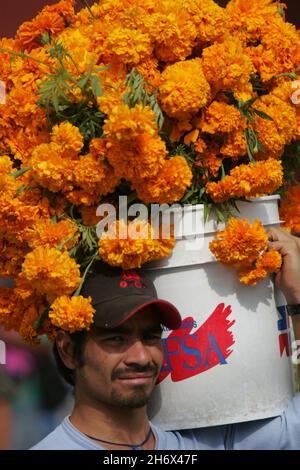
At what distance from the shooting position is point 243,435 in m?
2.43

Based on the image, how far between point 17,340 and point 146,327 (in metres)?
1.70

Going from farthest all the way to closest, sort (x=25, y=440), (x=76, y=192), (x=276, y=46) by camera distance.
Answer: (x=25, y=440)
(x=276, y=46)
(x=76, y=192)

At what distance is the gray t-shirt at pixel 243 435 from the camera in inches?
93.9

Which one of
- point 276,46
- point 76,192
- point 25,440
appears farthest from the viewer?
point 25,440

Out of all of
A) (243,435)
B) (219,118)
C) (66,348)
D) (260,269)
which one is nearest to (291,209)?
(260,269)

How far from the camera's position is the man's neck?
2.31m

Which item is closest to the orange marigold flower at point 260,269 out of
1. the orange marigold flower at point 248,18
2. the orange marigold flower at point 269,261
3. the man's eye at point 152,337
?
the orange marigold flower at point 269,261

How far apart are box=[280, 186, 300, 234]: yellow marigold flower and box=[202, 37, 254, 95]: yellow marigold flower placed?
0.46m

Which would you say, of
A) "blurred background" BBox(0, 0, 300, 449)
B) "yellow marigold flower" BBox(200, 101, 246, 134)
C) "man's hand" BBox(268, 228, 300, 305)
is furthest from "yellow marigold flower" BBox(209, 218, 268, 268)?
"blurred background" BBox(0, 0, 300, 449)

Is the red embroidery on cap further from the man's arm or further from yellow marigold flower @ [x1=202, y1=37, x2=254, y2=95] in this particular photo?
yellow marigold flower @ [x1=202, y1=37, x2=254, y2=95]

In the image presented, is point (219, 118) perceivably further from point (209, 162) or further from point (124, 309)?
point (124, 309)

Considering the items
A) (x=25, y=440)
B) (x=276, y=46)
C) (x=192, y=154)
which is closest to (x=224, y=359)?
(x=192, y=154)

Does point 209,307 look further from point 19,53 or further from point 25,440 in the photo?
point 25,440

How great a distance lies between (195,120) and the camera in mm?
2227
